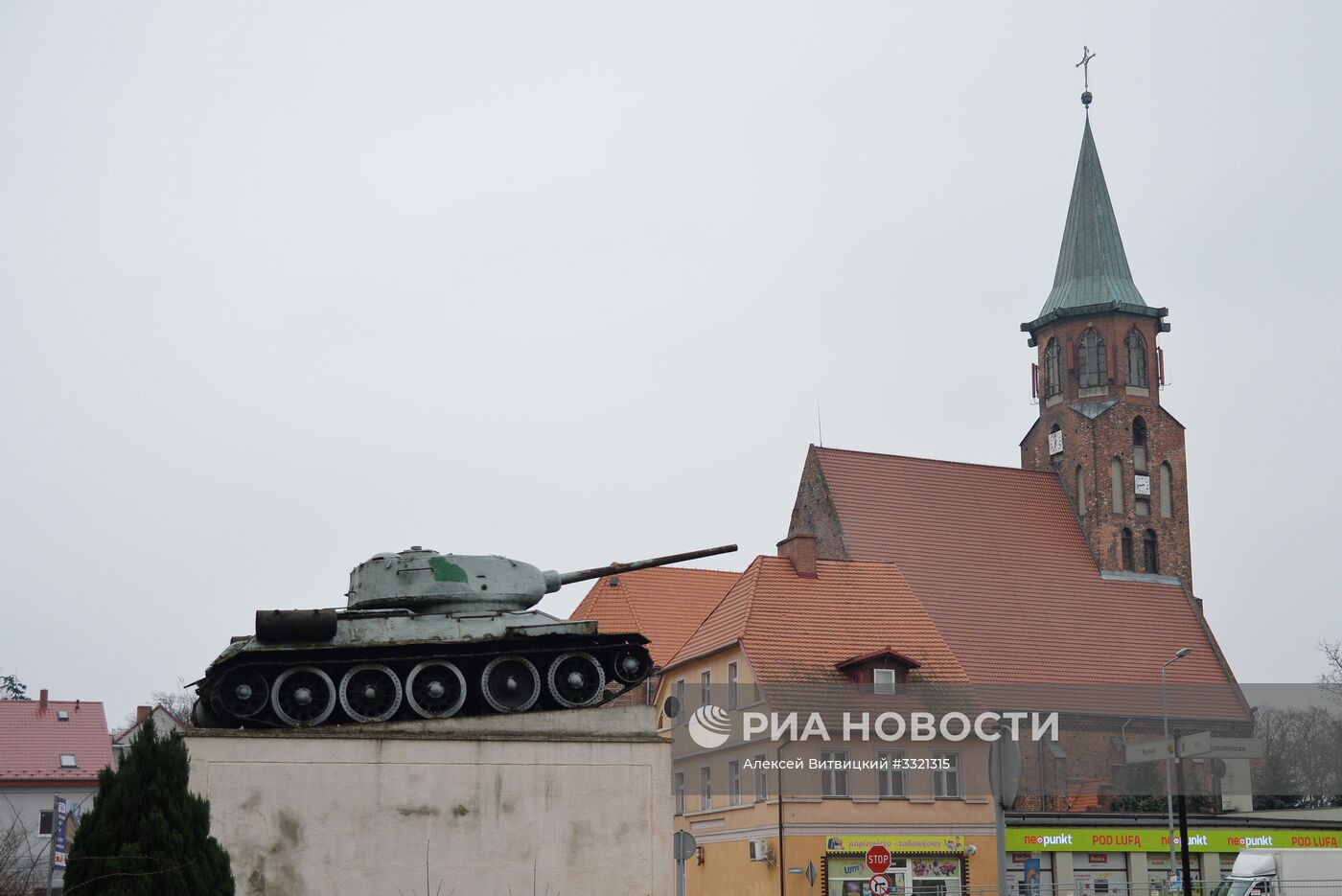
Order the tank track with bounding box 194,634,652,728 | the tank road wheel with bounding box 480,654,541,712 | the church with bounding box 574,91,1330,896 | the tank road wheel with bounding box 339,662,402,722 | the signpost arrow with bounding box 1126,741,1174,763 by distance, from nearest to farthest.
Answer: the tank track with bounding box 194,634,652,728 → the tank road wheel with bounding box 339,662,402,722 → the tank road wheel with bounding box 480,654,541,712 → the church with bounding box 574,91,1330,896 → the signpost arrow with bounding box 1126,741,1174,763

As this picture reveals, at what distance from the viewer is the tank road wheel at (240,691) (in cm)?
1925

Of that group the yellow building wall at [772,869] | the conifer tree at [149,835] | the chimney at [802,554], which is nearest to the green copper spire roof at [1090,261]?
the chimney at [802,554]

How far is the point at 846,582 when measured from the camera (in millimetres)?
47500

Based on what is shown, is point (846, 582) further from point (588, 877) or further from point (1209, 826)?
point (588, 877)

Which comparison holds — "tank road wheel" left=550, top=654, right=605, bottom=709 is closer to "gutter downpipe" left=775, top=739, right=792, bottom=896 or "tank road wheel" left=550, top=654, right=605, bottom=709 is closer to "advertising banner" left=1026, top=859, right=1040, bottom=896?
"gutter downpipe" left=775, top=739, right=792, bottom=896

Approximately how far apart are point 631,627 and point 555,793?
35.3 m

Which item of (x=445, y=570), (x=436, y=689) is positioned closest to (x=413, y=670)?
(x=436, y=689)

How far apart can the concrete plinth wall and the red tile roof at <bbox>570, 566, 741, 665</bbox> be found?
3412cm

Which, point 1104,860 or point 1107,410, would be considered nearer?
point 1104,860

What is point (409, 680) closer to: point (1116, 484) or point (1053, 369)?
point (1116, 484)

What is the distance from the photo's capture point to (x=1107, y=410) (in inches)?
2437

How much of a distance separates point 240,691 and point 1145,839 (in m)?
34.2

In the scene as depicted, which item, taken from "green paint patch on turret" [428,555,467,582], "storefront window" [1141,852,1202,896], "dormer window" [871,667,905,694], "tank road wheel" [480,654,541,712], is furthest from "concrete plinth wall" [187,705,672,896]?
"storefront window" [1141,852,1202,896]

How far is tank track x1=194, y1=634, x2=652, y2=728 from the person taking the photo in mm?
19359
